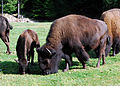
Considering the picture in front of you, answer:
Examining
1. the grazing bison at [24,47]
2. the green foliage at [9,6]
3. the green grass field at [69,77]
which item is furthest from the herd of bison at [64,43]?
the green foliage at [9,6]

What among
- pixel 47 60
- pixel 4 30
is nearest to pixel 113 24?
pixel 47 60

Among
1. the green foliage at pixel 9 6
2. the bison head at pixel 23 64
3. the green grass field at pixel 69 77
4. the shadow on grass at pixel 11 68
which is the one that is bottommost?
the shadow on grass at pixel 11 68

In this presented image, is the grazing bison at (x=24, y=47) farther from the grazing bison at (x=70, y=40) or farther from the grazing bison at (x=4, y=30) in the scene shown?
the grazing bison at (x=4, y=30)

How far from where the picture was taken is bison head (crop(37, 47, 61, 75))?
759cm

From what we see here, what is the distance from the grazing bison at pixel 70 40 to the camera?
25.2 ft

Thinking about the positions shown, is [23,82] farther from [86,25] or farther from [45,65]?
[86,25]

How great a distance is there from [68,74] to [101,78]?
117cm

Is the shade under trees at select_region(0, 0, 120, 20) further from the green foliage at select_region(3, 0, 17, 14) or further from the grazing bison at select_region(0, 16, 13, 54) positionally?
the grazing bison at select_region(0, 16, 13, 54)

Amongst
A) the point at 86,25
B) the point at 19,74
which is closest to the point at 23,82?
the point at 19,74

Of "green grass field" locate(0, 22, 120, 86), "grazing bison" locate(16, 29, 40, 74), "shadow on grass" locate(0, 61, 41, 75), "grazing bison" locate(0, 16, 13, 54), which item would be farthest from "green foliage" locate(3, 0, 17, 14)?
"grazing bison" locate(16, 29, 40, 74)

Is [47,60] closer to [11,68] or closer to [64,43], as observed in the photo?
[64,43]

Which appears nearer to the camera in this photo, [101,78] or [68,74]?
[101,78]

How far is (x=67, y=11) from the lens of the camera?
54844 millimetres

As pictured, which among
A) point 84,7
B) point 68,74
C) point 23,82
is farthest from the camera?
point 84,7
